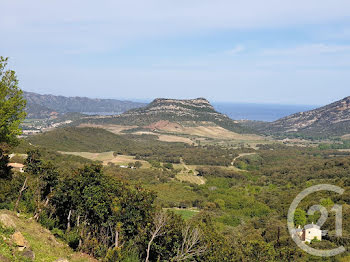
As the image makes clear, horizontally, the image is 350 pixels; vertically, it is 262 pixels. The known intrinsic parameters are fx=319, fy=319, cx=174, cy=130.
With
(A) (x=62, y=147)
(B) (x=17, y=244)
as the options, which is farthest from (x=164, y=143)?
(B) (x=17, y=244)

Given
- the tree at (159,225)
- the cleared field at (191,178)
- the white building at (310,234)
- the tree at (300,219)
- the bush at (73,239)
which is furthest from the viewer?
the cleared field at (191,178)

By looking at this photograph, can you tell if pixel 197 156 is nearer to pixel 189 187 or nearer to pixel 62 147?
pixel 189 187

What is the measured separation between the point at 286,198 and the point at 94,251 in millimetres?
58300

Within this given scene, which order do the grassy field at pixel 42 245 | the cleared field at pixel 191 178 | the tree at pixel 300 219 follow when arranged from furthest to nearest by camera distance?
the cleared field at pixel 191 178 → the tree at pixel 300 219 → the grassy field at pixel 42 245

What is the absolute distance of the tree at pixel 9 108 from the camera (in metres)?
22.2

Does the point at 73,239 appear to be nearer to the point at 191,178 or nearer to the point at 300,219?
the point at 300,219

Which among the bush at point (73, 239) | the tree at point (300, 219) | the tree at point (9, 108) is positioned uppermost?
the tree at point (9, 108)

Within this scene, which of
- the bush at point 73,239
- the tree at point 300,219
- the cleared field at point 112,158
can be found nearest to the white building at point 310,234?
the tree at point 300,219

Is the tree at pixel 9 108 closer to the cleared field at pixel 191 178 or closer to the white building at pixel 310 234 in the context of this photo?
the white building at pixel 310 234

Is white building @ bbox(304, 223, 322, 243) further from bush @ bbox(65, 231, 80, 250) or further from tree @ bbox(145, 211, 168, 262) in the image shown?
bush @ bbox(65, 231, 80, 250)

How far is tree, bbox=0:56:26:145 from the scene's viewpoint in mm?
22192

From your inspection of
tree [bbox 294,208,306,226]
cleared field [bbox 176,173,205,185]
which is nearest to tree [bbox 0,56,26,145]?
tree [bbox 294,208,306,226]

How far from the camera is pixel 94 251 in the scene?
74.1 feet

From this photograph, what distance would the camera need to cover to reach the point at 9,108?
22453 millimetres
